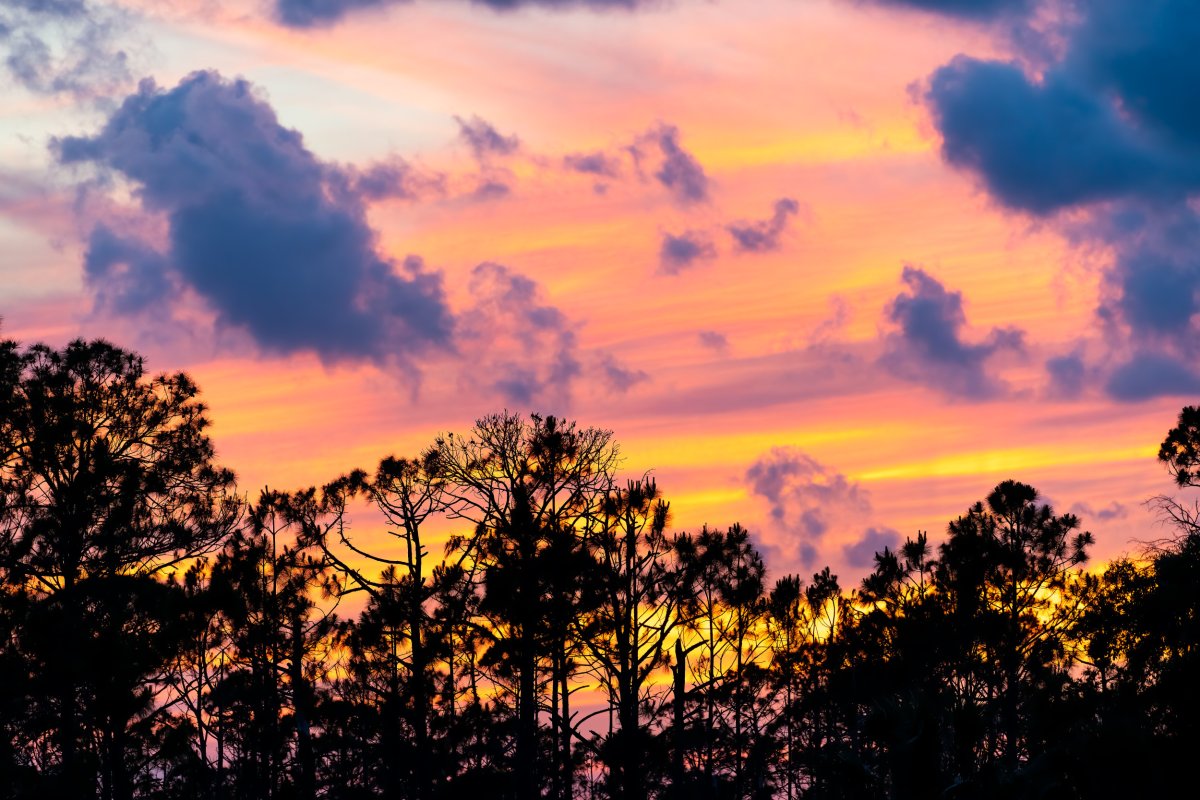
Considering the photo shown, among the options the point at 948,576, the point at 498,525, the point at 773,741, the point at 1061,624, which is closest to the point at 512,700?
the point at 498,525

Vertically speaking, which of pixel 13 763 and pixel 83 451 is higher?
pixel 83 451

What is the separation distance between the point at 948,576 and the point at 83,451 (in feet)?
86.0

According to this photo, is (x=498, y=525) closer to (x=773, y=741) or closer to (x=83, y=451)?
(x=83, y=451)

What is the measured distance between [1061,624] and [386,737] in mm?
21485

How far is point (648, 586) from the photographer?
124 ft

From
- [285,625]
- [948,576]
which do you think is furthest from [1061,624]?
[285,625]

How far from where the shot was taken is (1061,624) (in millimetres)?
43938

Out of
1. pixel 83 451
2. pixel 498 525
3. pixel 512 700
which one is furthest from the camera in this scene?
pixel 512 700

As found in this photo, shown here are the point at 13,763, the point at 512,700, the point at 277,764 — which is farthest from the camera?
the point at 277,764

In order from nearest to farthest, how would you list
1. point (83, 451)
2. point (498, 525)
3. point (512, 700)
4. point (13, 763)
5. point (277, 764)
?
point (13, 763) → point (83, 451) → point (498, 525) → point (512, 700) → point (277, 764)

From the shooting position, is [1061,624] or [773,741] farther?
[773,741]

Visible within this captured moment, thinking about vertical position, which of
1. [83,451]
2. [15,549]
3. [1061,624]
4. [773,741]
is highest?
[83,451]

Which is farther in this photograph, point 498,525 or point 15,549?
point 498,525

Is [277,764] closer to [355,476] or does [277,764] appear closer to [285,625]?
[285,625]
